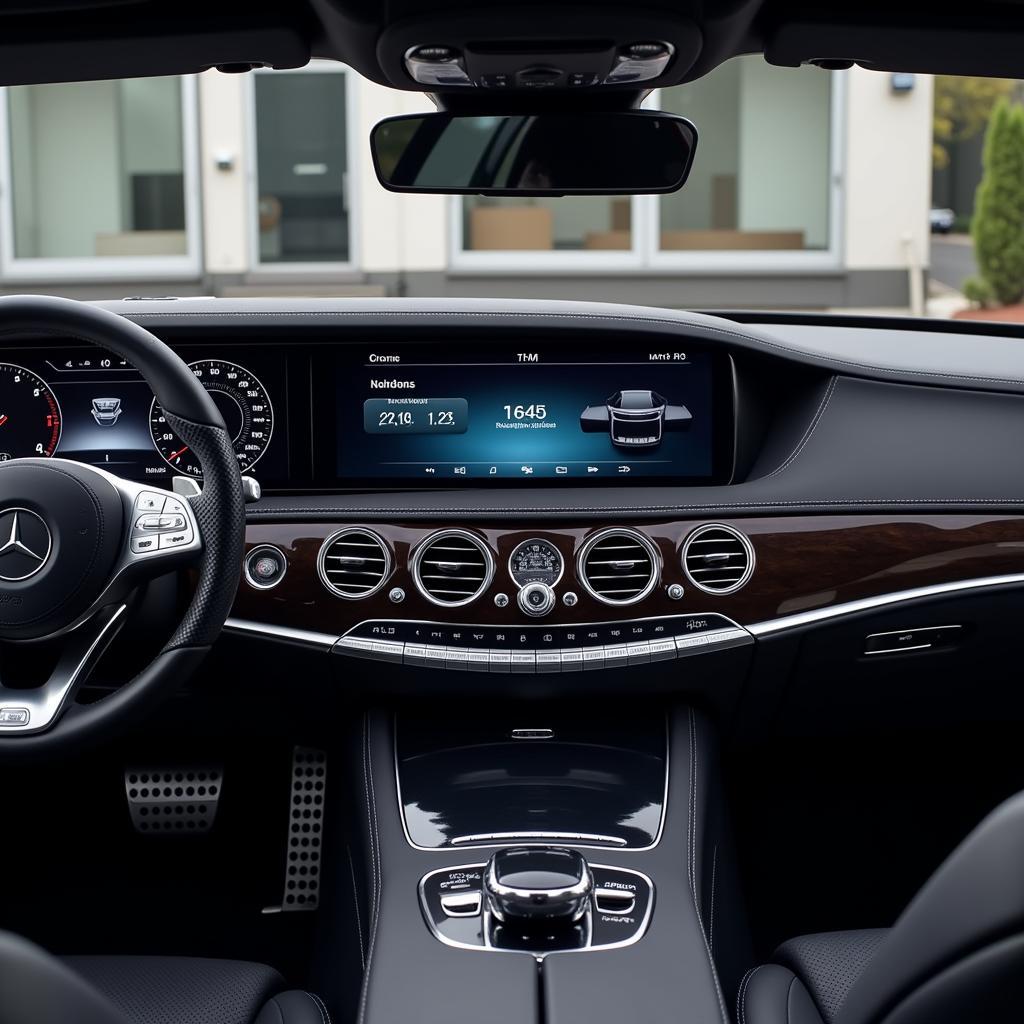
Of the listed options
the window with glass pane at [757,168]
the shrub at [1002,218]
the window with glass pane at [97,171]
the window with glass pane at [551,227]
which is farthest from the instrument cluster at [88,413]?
the shrub at [1002,218]

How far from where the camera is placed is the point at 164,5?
66.8 inches

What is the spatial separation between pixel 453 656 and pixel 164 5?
1.18 metres

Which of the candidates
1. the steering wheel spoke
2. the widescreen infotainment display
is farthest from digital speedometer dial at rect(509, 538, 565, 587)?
the steering wheel spoke

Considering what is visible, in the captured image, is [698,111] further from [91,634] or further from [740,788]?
[91,634]

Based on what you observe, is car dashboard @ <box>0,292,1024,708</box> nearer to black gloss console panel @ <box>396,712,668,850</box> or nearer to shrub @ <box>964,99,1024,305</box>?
black gloss console panel @ <box>396,712,668,850</box>

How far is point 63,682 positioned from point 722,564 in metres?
1.17

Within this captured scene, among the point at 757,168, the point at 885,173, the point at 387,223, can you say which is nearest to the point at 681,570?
the point at 387,223

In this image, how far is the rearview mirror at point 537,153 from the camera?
1989mm

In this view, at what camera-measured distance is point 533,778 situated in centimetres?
229

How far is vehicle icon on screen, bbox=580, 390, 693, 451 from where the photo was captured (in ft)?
8.32

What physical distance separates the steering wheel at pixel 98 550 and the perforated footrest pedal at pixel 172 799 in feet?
2.91

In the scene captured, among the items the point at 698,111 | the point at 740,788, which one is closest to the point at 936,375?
the point at 740,788

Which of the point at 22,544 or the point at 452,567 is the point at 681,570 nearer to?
the point at 452,567

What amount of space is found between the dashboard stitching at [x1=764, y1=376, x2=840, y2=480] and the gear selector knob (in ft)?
2.93
